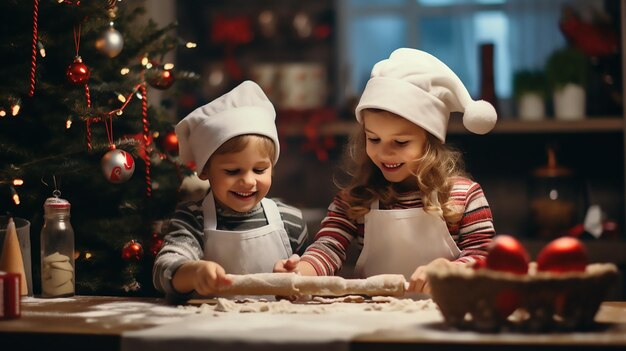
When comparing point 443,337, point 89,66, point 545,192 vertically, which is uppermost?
point 89,66

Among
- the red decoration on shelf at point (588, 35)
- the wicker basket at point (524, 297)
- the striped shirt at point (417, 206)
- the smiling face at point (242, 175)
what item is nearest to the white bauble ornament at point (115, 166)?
the smiling face at point (242, 175)

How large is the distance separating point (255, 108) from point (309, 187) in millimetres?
2223

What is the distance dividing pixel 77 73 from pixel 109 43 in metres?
0.11

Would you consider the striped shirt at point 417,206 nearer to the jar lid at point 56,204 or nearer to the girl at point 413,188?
the girl at point 413,188

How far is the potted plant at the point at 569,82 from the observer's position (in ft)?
12.2

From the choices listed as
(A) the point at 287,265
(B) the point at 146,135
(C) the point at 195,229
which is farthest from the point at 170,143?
(A) the point at 287,265

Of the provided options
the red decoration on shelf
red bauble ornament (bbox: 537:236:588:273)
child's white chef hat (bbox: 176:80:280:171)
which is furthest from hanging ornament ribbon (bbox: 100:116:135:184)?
the red decoration on shelf

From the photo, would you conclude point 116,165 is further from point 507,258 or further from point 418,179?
point 507,258

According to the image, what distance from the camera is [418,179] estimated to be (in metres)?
2.02

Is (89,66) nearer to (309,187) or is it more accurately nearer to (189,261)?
(189,261)

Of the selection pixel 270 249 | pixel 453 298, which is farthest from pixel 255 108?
pixel 453 298

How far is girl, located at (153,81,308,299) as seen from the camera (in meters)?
1.98

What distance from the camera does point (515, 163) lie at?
13.1 ft

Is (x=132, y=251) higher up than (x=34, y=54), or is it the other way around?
(x=34, y=54)
